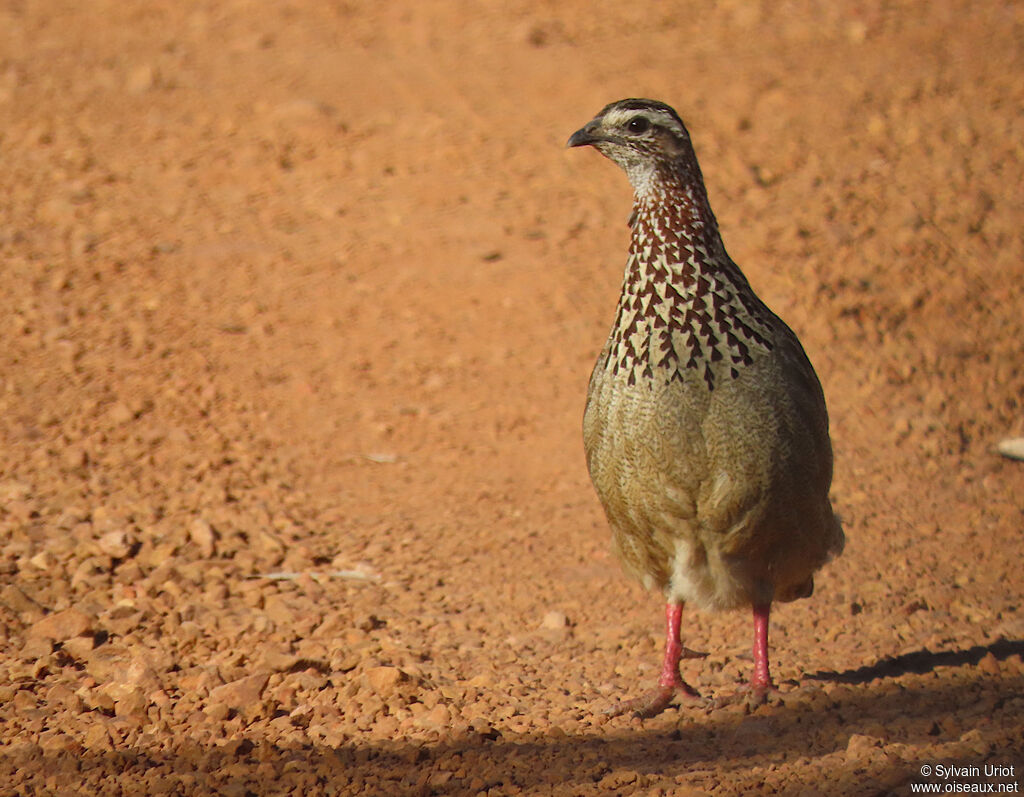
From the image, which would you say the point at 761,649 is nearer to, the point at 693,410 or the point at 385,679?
the point at 693,410

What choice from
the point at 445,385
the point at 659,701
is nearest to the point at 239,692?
the point at 659,701

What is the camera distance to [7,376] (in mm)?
7570

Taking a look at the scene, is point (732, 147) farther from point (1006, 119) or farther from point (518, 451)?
point (518, 451)

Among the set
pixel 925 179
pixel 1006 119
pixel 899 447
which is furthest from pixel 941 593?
pixel 1006 119

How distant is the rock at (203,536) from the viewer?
6346 mm

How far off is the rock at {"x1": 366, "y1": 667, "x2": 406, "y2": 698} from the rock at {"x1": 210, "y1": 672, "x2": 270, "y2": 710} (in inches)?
16.4

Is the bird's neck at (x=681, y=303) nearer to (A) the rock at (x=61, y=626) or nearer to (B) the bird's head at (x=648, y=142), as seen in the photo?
(B) the bird's head at (x=648, y=142)

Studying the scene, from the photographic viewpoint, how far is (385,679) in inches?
199

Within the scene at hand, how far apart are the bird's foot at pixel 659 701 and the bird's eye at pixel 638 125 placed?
2.14 meters

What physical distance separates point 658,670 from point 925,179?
5743mm

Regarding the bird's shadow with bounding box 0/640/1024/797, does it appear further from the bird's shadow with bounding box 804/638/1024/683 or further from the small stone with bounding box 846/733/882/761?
the bird's shadow with bounding box 804/638/1024/683

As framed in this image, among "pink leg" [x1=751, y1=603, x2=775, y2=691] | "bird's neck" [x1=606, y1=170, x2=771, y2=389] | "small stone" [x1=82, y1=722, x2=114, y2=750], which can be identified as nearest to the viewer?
"small stone" [x1=82, y1=722, x2=114, y2=750]

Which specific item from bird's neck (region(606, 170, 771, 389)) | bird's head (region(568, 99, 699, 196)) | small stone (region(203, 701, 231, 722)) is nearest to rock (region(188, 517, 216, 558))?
small stone (region(203, 701, 231, 722))

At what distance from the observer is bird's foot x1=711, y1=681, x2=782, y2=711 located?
198 inches
